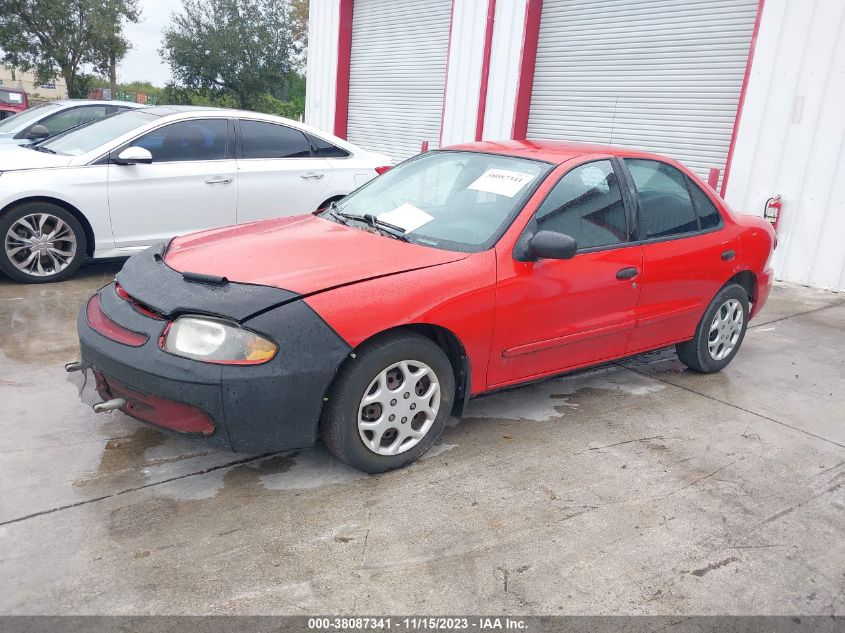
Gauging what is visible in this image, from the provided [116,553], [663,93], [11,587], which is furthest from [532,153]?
[663,93]

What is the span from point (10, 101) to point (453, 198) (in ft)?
72.7

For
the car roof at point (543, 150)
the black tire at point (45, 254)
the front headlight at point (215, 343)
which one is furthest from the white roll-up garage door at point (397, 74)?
the front headlight at point (215, 343)

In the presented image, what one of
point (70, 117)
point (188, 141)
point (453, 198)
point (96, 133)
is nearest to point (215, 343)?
point (453, 198)

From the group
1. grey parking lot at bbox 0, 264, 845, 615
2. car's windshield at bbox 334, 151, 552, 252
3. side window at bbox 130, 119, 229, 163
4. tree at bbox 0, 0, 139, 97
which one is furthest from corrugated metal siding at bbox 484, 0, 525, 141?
tree at bbox 0, 0, 139, 97

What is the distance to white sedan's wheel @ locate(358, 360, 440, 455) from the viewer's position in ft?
10.5

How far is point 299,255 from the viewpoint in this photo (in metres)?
3.41

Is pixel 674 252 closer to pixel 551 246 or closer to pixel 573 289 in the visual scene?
pixel 573 289

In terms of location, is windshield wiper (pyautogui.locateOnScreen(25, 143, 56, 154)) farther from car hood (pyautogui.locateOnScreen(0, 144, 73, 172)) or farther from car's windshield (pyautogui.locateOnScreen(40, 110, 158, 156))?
car hood (pyautogui.locateOnScreen(0, 144, 73, 172))

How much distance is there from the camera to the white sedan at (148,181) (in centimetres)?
598

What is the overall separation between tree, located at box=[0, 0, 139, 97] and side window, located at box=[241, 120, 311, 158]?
26357 mm

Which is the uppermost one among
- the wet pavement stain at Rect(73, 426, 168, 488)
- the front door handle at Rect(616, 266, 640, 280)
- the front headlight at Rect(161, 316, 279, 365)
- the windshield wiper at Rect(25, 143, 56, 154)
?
the windshield wiper at Rect(25, 143, 56, 154)

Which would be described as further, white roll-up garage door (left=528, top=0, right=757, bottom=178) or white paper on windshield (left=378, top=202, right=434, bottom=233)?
white roll-up garage door (left=528, top=0, right=757, bottom=178)

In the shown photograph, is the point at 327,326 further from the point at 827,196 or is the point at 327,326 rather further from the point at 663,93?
the point at 663,93

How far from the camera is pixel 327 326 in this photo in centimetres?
298
